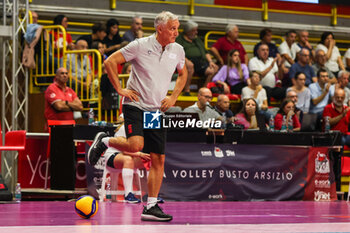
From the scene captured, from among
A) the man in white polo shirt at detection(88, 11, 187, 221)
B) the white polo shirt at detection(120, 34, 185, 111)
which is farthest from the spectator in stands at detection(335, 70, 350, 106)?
the white polo shirt at detection(120, 34, 185, 111)

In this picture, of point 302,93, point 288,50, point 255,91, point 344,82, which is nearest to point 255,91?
point 255,91

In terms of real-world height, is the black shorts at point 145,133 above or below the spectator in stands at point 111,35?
below

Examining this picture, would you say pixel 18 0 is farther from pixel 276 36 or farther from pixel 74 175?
pixel 276 36

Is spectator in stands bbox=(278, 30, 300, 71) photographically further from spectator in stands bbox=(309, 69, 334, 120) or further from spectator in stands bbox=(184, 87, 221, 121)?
spectator in stands bbox=(184, 87, 221, 121)

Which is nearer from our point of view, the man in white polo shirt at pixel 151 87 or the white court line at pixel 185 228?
the white court line at pixel 185 228

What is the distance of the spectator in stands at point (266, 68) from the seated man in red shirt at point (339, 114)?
5.05ft

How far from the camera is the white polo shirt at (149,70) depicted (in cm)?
649

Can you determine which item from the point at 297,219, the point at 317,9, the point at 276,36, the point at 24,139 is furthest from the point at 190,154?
the point at 317,9

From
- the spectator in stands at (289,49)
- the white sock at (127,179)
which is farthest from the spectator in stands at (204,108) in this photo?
the spectator in stands at (289,49)

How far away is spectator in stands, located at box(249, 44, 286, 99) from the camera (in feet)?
48.2

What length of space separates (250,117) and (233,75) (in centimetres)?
237

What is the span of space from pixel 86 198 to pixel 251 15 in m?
12.0

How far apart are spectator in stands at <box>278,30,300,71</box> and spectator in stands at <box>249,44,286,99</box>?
804 millimetres

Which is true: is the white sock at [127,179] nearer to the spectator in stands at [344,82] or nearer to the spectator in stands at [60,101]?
the spectator in stands at [60,101]
